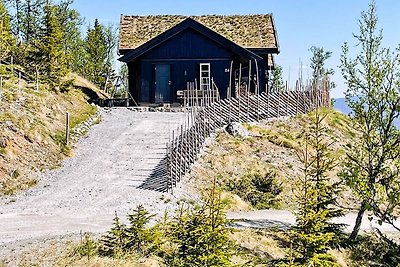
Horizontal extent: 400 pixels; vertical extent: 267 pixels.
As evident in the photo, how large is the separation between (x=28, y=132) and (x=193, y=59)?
Result: 49.9ft

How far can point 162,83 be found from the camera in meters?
35.9

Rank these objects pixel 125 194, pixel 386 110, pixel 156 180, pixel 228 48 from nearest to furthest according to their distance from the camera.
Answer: pixel 386 110 < pixel 125 194 < pixel 156 180 < pixel 228 48

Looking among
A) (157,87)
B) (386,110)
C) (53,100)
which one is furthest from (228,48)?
(386,110)

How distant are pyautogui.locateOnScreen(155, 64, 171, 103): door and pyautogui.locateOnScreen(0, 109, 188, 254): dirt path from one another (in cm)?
736

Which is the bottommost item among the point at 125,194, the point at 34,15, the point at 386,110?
the point at 125,194

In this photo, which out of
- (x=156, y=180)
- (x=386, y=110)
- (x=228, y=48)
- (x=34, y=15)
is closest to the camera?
A: (x=386, y=110)

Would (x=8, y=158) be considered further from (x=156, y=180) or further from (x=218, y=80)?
(x=218, y=80)

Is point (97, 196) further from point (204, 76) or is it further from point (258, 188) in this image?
point (204, 76)

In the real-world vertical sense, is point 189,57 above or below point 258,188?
above

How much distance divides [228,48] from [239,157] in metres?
12.8

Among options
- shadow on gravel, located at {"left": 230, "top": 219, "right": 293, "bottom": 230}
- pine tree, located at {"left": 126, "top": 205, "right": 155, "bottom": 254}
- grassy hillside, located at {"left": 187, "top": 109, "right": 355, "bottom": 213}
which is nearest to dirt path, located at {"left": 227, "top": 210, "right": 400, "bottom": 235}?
shadow on gravel, located at {"left": 230, "top": 219, "right": 293, "bottom": 230}

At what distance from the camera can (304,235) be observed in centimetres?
1135

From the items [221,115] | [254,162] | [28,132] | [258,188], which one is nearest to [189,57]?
[221,115]

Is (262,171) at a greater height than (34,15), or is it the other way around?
(34,15)
